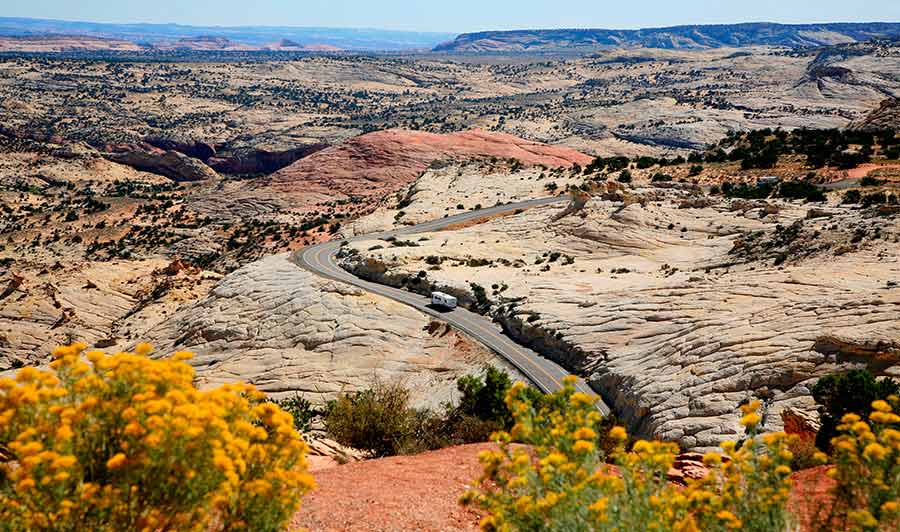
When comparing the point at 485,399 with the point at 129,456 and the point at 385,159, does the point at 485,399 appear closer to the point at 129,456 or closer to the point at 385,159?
the point at 129,456

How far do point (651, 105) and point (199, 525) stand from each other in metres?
179

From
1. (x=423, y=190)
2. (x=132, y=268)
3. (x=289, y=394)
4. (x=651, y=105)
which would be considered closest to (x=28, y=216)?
(x=132, y=268)

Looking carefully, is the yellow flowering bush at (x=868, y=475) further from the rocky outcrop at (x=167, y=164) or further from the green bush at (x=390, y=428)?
the rocky outcrop at (x=167, y=164)

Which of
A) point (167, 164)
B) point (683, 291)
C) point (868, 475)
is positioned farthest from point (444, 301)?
point (167, 164)

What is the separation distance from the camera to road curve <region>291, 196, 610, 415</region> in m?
34.9

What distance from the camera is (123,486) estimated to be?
699cm

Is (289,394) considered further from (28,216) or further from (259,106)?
(259,106)

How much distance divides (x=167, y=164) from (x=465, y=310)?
108m

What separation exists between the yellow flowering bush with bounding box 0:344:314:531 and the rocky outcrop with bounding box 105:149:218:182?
441 ft

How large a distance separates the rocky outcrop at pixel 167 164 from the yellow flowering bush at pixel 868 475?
137 m

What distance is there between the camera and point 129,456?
23.0 feet

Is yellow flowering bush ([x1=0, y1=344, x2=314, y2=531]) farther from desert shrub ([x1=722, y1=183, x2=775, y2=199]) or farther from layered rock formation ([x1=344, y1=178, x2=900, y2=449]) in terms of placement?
desert shrub ([x1=722, y1=183, x2=775, y2=199])

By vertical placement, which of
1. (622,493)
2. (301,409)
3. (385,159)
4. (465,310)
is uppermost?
(622,493)

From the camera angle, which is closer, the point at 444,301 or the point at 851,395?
the point at 851,395
